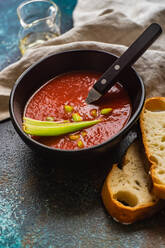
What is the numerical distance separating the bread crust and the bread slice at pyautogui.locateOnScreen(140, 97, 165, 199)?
0.11m

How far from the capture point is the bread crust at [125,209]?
241cm

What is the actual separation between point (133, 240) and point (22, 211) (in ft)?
2.78

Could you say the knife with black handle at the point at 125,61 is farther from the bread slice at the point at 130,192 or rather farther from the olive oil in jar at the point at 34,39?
the olive oil in jar at the point at 34,39

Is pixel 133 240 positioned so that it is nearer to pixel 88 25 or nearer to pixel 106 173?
pixel 106 173

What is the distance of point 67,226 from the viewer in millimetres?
2557

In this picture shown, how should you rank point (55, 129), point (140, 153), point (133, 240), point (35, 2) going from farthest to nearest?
1. point (35, 2)
2. point (140, 153)
3. point (55, 129)
4. point (133, 240)

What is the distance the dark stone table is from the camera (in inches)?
97.8

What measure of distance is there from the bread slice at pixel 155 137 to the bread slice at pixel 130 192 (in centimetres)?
8

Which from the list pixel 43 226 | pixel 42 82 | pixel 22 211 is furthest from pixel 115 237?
pixel 42 82

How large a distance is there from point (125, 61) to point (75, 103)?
52 centimetres

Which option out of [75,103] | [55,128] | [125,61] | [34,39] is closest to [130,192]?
[55,128]

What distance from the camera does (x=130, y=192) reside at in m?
2.54

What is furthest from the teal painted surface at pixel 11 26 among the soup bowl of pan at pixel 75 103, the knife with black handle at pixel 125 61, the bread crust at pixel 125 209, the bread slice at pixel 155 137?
the bread crust at pixel 125 209

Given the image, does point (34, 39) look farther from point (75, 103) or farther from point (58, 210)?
point (58, 210)
